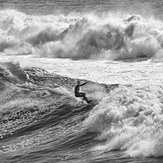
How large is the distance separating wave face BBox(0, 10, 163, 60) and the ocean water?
0.17ft

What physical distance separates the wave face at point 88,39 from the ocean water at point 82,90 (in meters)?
0.05

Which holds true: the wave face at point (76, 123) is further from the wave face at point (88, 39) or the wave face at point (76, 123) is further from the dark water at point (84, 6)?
the dark water at point (84, 6)

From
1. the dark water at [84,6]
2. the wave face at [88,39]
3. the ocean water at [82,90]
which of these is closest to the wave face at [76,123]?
the ocean water at [82,90]

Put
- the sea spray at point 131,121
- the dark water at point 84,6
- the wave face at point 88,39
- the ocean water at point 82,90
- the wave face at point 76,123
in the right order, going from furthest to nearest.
Answer: 1. the dark water at point 84,6
2. the wave face at point 88,39
3. the ocean water at point 82,90
4. the wave face at point 76,123
5. the sea spray at point 131,121

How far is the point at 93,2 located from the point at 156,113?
38876mm

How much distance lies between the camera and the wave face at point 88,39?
94.5ft

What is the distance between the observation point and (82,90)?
65.5 feet

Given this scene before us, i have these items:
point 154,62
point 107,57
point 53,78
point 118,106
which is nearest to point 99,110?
point 118,106

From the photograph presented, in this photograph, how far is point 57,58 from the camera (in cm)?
2978

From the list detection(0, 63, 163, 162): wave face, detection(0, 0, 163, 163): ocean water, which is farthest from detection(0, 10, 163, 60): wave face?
detection(0, 63, 163, 162): wave face

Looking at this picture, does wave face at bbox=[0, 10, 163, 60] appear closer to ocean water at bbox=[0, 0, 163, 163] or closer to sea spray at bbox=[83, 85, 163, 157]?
ocean water at bbox=[0, 0, 163, 163]

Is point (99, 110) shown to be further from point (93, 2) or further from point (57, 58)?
point (93, 2)

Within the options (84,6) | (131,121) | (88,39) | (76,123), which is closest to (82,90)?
(76,123)

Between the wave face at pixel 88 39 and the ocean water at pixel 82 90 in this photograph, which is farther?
the wave face at pixel 88 39
